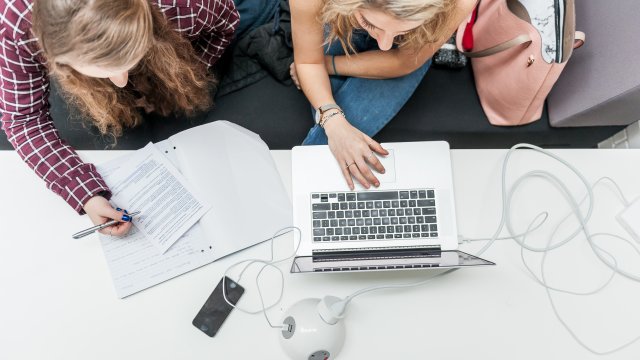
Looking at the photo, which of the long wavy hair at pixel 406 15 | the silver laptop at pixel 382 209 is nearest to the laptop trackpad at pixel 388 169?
the silver laptop at pixel 382 209

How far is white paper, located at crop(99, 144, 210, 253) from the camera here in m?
0.92

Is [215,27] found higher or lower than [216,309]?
higher

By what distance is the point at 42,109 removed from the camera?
991 millimetres

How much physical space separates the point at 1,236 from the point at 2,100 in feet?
0.93

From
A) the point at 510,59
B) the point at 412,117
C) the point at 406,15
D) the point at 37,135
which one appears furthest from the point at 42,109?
the point at 510,59

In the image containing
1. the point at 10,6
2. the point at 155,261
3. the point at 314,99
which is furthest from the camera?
the point at 314,99

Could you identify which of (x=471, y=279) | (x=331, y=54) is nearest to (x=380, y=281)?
(x=471, y=279)

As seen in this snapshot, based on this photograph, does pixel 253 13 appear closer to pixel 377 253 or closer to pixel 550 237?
pixel 377 253

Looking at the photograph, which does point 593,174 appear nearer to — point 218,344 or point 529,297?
point 529,297

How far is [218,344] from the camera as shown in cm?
86

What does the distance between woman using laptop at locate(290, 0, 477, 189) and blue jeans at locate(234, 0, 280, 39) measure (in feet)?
0.60

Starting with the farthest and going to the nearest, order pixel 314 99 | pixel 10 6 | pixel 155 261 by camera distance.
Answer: pixel 314 99
pixel 155 261
pixel 10 6

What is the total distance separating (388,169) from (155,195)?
50 centimetres

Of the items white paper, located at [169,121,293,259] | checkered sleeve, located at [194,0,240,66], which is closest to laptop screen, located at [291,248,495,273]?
A: white paper, located at [169,121,293,259]
